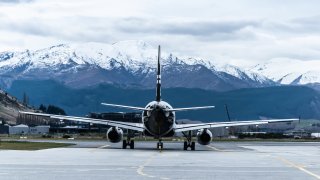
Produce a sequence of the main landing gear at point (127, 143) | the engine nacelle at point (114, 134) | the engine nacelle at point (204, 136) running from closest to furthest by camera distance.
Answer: the main landing gear at point (127, 143), the engine nacelle at point (204, 136), the engine nacelle at point (114, 134)

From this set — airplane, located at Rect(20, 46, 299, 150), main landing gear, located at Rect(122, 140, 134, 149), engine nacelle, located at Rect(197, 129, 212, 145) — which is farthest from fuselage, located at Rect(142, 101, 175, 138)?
engine nacelle, located at Rect(197, 129, 212, 145)

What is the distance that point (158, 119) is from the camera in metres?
64.6

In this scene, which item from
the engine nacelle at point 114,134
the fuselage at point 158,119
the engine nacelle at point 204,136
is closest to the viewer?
the fuselage at point 158,119

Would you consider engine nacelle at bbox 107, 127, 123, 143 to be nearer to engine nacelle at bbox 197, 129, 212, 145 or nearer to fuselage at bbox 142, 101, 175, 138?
fuselage at bbox 142, 101, 175, 138

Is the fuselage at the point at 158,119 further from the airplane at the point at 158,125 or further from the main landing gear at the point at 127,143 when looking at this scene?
the main landing gear at the point at 127,143

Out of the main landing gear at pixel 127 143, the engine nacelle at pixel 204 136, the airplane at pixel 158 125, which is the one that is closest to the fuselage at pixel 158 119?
the airplane at pixel 158 125

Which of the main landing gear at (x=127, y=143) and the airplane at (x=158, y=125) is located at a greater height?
the airplane at (x=158, y=125)

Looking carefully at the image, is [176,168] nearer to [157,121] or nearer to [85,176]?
[85,176]

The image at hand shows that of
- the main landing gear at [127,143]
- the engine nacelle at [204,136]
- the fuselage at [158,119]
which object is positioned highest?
the fuselage at [158,119]

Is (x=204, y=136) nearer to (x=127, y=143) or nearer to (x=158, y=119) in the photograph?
(x=158, y=119)

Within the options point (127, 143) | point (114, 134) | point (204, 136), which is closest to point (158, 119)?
point (127, 143)

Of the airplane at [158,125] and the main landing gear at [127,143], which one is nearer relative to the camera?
the airplane at [158,125]

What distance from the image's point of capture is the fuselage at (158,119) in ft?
212

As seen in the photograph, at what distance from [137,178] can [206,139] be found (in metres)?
41.4
